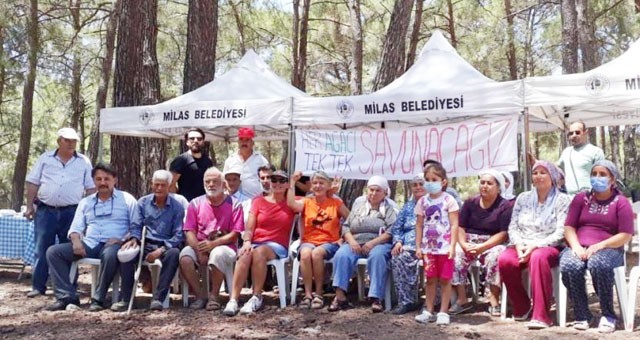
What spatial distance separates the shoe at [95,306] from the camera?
5.07 m

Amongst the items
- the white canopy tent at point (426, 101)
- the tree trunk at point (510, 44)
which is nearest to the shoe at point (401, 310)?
the white canopy tent at point (426, 101)

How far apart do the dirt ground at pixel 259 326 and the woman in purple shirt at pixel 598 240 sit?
0.19 m

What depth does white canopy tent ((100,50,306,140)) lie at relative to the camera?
6242mm

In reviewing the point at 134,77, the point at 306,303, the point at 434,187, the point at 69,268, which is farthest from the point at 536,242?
the point at 134,77

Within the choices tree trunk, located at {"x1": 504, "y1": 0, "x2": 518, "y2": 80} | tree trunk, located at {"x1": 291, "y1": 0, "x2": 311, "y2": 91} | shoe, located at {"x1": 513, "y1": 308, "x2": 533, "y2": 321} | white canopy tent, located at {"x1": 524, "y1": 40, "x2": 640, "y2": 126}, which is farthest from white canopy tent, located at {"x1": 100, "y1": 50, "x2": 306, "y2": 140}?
tree trunk, located at {"x1": 504, "y1": 0, "x2": 518, "y2": 80}

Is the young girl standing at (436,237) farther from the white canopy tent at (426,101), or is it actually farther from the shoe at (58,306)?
the shoe at (58,306)

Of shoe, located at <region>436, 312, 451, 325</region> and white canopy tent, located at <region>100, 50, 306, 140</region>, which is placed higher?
white canopy tent, located at <region>100, 50, 306, 140</region>

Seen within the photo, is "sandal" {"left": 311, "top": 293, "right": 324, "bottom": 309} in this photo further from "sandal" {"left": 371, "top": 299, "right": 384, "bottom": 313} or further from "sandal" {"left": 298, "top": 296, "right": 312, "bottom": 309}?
"sandal" {"left": 371, "top": 299, "right": 384, "bottom": 313}

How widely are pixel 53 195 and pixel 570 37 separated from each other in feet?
28.4

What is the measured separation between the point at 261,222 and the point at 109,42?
32.2 feet

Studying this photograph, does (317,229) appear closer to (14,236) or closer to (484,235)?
(484,235)

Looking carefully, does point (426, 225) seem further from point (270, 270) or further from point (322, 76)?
point (322, 76)

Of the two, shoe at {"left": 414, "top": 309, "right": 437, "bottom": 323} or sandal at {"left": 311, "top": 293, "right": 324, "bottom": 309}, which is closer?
shoe at {"left": 414, "top": 309, "right": 437, "bottom": 323}

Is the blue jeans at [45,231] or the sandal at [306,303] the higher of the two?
the blue jeans at [45,231]
